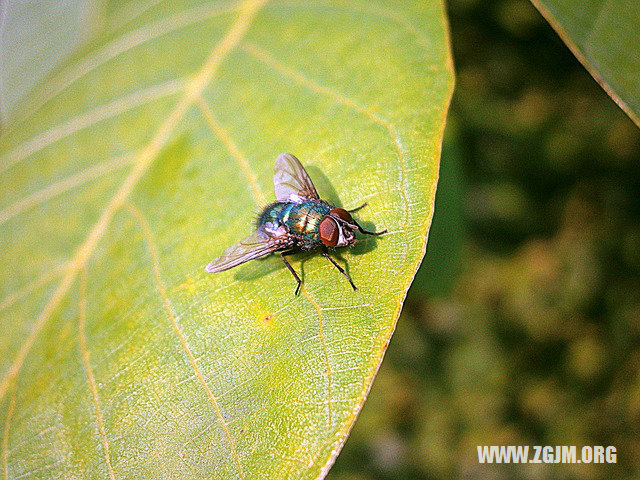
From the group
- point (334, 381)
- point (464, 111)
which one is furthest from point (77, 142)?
point (464, 111)

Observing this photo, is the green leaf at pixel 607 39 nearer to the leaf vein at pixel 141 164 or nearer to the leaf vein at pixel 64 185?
the leaf vein at pixel 141 164

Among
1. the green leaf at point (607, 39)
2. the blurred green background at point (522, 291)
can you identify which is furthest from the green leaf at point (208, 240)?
the blurred green background at point (522, 291)

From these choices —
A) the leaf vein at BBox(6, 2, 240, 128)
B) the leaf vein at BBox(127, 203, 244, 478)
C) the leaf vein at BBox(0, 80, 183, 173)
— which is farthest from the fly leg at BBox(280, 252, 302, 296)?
the leaf vein at BBox(6, 2, 240, 128)

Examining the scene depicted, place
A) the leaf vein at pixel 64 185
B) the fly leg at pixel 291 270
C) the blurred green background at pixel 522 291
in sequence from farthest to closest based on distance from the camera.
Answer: the blurred green background at pixel 522 291 < the leaf vein at pixel 64 185 < the fly leg at pixel 291 270

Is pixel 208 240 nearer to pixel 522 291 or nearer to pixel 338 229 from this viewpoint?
pixel 338 229

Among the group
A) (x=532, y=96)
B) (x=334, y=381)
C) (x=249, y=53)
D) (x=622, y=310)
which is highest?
(x=249, y=53)

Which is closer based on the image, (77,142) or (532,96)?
(77,142)

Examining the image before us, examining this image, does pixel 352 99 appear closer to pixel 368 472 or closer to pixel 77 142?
pixel 77 142
